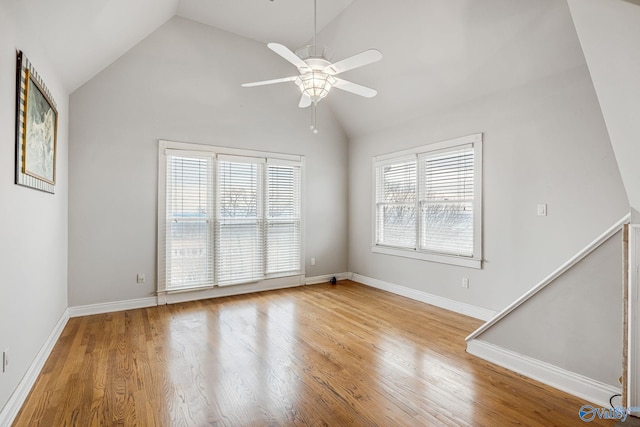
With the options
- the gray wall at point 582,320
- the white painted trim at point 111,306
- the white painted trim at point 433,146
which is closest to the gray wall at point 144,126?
the white painted trim at point 111,306

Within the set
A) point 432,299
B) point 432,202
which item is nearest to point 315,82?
point 432,202

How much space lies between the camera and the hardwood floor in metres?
2.02

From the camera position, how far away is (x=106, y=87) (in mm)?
3959

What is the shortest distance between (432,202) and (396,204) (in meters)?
0.69

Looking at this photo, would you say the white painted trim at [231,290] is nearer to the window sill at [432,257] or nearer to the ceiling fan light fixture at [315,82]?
the window sill at [432,257]

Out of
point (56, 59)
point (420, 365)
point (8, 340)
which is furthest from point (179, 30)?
point (420, 365)

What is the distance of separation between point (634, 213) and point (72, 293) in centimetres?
523

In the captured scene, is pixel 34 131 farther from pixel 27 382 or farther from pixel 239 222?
pixel 239 222

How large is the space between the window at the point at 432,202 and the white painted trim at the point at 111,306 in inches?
136

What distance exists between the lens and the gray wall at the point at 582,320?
2.11m

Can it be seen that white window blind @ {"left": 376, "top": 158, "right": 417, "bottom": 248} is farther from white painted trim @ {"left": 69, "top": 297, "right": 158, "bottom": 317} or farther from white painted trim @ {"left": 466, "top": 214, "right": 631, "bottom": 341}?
white painted trim @ {"left": 69, "top": 297, "right": 158, "bottom": 317}

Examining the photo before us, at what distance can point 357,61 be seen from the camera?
8.27ft

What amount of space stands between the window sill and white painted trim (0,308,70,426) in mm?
4236

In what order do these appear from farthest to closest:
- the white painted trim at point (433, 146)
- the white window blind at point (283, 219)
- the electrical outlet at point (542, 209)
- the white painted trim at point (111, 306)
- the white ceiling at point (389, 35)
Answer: the white window blind at point (283, 219), the white painted trim at point (433, 146), the white painted trim at point (111, 306), the electrical outlet at point (542, 209), the white ceiling at point (389, 35)
